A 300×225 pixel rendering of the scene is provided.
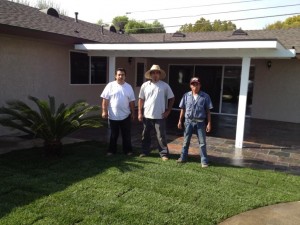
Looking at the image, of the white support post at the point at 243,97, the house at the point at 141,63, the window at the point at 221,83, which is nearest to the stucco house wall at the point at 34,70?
the house at the point at 141,63

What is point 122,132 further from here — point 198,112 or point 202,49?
point 202,49

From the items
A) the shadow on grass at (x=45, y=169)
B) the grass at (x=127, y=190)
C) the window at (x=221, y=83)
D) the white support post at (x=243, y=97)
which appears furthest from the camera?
the window at (x=221, y=83)

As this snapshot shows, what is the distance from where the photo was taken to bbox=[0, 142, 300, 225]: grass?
3465mm

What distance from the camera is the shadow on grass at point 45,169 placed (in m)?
3.91

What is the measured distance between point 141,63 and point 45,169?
9.80 meters

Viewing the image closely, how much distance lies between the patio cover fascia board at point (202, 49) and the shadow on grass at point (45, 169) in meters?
3.18

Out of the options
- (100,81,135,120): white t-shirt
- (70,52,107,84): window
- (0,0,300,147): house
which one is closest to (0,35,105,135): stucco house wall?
(0,0,300,147): house

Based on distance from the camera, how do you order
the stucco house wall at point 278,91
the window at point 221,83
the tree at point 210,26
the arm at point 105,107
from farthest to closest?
the tree at point 210,26 < the window at point 221,83 < the stucco house wall at point 278,91 < the arm at point 105,107

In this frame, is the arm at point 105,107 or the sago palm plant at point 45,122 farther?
the arm at point 105,107

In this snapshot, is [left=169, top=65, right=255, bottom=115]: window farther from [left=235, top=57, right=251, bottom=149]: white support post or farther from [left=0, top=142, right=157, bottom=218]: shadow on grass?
[left=0, top=142, right=157, bottom=218]: shadow on grass

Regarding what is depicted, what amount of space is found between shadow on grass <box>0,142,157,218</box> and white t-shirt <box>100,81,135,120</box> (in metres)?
0.84

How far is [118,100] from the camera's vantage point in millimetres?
5570

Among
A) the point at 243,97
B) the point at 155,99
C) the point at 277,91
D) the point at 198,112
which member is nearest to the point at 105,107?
the point at 155,99

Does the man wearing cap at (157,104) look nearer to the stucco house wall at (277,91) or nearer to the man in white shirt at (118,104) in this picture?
the man in white shirt at (118,104)
